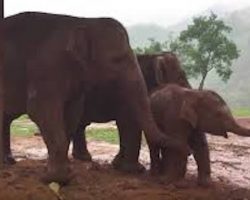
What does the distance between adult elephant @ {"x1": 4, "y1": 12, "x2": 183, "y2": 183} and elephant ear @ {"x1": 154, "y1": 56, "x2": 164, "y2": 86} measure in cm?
125

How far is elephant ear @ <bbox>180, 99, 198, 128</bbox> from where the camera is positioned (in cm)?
919

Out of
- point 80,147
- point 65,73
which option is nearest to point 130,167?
point 80,147

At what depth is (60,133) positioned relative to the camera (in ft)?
29.3

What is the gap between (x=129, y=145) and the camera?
1041 centimetres

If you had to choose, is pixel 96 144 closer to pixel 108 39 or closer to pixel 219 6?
pixel 108 39

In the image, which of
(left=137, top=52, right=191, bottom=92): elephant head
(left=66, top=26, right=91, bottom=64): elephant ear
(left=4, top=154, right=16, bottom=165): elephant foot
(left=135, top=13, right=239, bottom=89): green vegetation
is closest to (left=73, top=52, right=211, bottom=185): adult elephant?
(left=137, top=52, right=191, bottom=92): elephant head

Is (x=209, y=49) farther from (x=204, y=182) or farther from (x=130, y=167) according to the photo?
(x=204, y=182)

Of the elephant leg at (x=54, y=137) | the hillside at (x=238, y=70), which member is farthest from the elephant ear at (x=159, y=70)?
the hillside at (x=238, y=70)

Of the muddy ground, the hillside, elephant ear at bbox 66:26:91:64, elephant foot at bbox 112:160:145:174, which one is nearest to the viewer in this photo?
the muddy ground

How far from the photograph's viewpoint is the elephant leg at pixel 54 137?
8875 mm

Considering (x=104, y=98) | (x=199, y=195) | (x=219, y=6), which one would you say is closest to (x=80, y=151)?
(x=104, y=98)

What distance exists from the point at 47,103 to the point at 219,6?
436ft

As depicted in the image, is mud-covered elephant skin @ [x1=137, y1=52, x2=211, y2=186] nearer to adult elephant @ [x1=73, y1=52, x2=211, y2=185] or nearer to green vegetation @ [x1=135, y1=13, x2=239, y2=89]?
adult elephant @ [x1=73, y1=52, x2=211, y2=185]

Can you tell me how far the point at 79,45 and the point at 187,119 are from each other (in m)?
1.56
